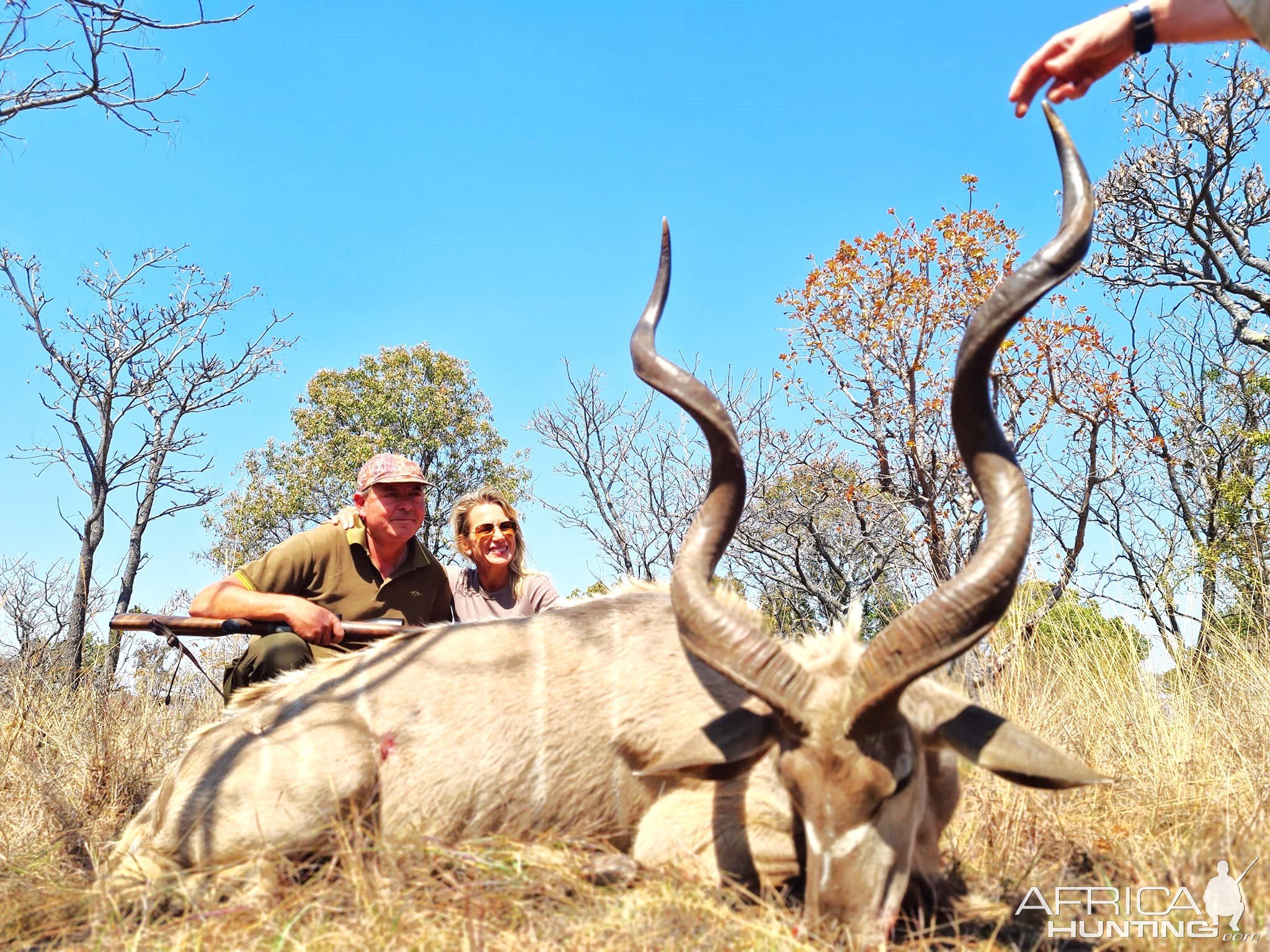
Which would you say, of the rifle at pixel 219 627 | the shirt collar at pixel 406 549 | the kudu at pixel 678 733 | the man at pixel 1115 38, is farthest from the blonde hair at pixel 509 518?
the man at pixel 1115 38

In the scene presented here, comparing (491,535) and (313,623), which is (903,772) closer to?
(313,623)

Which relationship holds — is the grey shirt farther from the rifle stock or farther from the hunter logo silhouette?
the hunter logo silhouette

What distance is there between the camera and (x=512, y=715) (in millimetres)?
3672

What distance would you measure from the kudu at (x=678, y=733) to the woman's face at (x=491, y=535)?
172 cm

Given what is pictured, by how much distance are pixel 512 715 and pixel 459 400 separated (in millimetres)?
18527

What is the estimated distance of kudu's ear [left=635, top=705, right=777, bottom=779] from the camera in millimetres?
2986

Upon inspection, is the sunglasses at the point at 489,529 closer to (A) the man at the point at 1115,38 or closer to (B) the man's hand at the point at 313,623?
(B) the man's hand at the point at 313,623

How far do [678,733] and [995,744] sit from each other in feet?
3.63

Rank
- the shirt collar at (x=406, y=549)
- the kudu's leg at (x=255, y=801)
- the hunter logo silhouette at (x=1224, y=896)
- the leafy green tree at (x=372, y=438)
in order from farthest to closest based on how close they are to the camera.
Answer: the leafy green tree at (x=372, y=438), the shirt collar at (x=406, y=549), the kudu's leg at (x=255, y=801), the hunter logo silhouette at (x=1224, y=896)

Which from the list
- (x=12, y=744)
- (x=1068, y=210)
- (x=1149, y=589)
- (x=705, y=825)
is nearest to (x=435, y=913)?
(x=705, y=825)

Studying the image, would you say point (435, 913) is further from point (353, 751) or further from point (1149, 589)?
point (1149, 589)

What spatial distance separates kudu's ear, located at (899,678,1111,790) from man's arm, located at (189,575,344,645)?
9.36 ft

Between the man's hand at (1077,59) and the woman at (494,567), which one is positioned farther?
the woman at (494,567)

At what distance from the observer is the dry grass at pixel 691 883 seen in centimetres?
255
